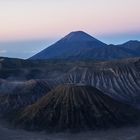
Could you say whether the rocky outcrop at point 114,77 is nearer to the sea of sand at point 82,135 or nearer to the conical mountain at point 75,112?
the conical mountain at point 75,112

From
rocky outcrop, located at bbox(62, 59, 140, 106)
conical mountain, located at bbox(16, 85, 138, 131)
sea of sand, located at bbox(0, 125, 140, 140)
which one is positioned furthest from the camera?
rocky outcrop, located at bbox(62, 59, 140, 106)

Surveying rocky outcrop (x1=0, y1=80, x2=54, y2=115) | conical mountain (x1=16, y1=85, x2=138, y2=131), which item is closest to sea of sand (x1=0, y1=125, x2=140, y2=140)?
conical mountain (x1=16, y1=85, x2=138, y2=131)

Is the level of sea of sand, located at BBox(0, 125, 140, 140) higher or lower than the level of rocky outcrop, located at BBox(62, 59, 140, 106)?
lower

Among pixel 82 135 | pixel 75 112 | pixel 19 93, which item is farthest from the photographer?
pixel 19 93

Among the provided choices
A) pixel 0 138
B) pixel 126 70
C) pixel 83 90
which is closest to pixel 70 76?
pixel 126 70

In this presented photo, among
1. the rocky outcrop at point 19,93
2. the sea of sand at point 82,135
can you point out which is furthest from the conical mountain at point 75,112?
the rocky outcrop at point 19,93

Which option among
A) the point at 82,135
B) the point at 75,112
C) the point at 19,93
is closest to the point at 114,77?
the point at 19,93

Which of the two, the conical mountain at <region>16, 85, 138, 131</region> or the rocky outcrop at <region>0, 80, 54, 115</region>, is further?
the rocky outcrop at <region>0, 80, 54, 115</region>

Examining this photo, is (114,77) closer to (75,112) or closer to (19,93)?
(19,93)

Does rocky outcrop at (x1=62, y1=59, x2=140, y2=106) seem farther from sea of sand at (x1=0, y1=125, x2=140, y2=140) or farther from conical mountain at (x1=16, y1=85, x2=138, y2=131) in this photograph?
sea of sand at (x1=0, y1=125, x2=140, y2=140)
